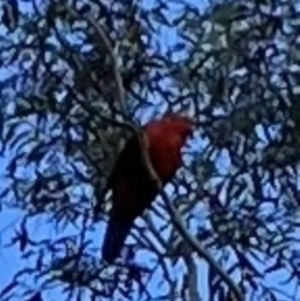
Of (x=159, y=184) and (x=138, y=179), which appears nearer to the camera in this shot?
(x=159, y=184)

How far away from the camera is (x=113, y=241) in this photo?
4012 millimetres

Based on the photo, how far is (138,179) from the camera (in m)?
4.07

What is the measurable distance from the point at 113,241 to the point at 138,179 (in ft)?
0.55

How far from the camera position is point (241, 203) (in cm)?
417

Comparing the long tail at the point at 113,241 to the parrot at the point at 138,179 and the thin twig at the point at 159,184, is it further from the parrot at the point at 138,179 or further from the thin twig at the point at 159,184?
the thin twig at the point at 159,184

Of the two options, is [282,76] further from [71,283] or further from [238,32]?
[71,283]

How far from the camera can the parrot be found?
4.01 meters

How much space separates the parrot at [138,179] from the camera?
4.01 meters

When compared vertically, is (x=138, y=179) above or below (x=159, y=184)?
above

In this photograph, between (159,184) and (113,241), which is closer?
(159,184)

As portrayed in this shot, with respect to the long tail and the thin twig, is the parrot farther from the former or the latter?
the thin twig

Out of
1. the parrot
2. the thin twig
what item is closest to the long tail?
the parrot

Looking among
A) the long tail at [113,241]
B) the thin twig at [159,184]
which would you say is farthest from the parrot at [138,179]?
the thin twig at [159,184]

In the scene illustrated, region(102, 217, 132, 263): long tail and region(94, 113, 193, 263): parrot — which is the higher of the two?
region(94, 113, 193, 263): parrot
